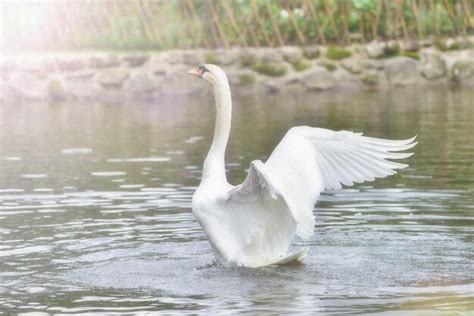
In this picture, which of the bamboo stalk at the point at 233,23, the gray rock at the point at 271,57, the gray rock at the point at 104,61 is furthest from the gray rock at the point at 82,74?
the gray rock at the point at 271,57

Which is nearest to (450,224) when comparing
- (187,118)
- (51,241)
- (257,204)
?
(257,204)

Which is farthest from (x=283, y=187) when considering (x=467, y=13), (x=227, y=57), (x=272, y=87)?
(x=467, y=13)

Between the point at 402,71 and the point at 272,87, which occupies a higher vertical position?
the point at 402,71

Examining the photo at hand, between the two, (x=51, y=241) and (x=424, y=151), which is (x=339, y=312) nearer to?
(x=51, y=241)

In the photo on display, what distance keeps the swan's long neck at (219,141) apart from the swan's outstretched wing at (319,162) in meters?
0.58

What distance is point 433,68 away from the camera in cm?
2784

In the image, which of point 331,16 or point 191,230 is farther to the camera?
point 331,16

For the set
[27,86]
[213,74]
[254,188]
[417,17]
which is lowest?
[27,86]

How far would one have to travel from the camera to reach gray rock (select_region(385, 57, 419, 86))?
90.5ft

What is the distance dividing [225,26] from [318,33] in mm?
2105

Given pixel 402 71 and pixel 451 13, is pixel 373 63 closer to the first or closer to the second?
pixel 402 71

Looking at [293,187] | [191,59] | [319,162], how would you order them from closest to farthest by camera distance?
[293,187]
[319,162]
[191,59]

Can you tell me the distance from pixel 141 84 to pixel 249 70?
237cm

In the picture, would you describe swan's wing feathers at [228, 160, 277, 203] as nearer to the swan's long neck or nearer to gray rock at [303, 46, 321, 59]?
the swan's long neck
